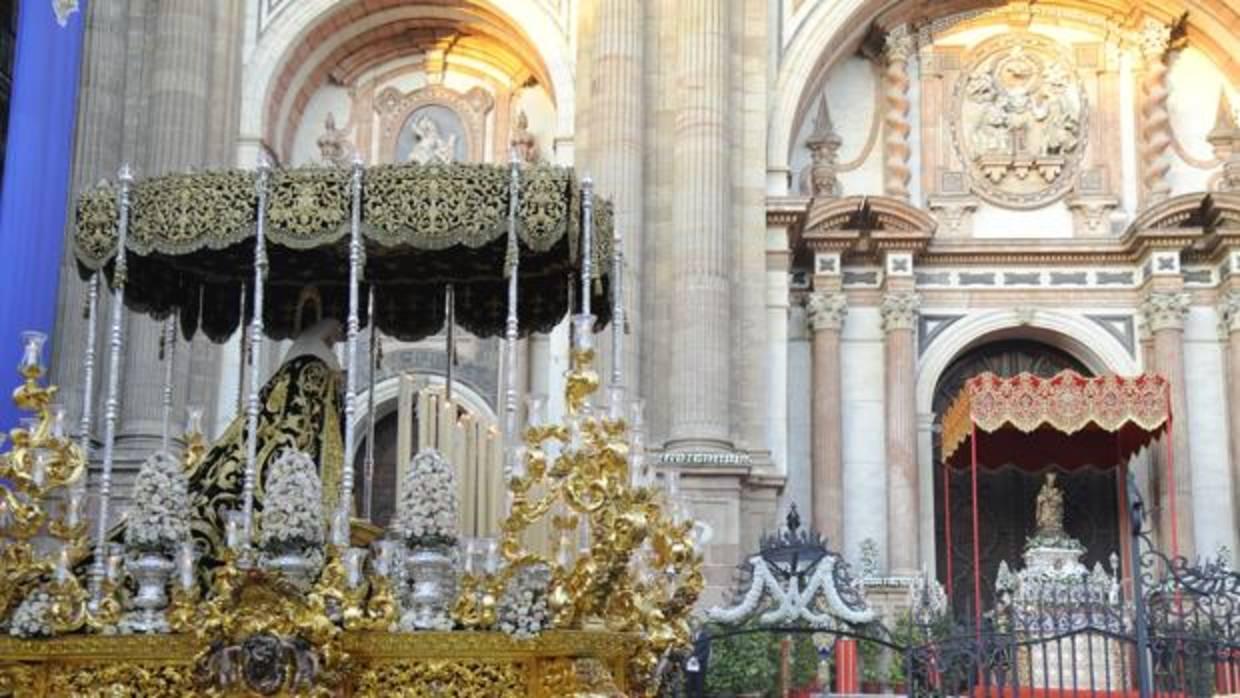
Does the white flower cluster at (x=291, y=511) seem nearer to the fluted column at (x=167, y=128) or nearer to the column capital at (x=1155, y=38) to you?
the fluted column at (x=167, y=128)

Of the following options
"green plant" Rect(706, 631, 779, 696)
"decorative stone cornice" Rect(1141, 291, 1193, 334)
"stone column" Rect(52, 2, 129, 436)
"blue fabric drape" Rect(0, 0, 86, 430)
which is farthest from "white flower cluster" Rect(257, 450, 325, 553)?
"decorative stone cornice" Rect(1141, 291, 1193, 334)

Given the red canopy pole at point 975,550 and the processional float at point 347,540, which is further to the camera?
the red canopy pole at point 975,550

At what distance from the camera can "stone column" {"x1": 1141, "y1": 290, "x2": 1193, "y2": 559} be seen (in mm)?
19484

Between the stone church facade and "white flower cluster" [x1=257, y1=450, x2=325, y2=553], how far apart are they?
822cm

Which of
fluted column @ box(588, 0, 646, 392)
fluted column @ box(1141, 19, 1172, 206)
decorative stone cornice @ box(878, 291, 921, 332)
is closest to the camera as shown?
fluted column @ box(588, 0, 646, 392)

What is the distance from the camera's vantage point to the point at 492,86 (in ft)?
70.4

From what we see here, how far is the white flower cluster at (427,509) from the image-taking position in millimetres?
9094

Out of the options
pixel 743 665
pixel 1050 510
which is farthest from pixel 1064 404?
pixel 743 665

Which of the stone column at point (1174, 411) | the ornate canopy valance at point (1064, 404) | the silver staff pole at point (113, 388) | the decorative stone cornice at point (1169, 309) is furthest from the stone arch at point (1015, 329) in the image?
the silver staff pole at point (113, 388)

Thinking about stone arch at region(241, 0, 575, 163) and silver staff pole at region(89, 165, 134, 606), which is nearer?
silver staff pole at region(89, 165, 134, 606)

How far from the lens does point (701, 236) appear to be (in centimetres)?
1791

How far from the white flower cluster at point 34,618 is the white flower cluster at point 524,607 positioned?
2.57 meters

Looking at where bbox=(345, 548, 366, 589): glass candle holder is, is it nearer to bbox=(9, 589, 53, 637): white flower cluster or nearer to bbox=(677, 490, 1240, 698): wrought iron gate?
bbox=(9, 589, 53, 637): white flower cluster

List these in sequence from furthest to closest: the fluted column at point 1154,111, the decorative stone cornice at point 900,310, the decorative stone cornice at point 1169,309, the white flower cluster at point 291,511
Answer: the fluted column at point 1154,111, the decorative stone cornice at point 900,310, the decorative stone cornice at point 1169,309, the white flower cluster at point 291,511
